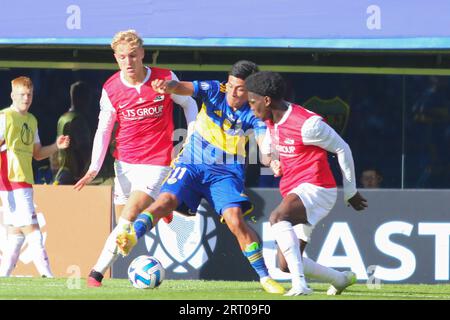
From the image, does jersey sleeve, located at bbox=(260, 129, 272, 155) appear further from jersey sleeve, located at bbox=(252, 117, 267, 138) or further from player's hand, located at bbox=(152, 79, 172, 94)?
player's hand, located at bbox=(152, 79, 172, 94)

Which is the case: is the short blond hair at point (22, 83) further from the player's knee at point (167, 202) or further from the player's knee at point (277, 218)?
the player's knee at point (277, 218)

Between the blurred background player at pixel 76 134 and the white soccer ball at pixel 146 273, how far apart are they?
15.4ft

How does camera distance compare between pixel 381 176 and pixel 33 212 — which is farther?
pixel 381 176

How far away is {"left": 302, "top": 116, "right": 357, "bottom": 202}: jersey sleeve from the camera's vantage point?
10750 mm

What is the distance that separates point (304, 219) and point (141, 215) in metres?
1.47

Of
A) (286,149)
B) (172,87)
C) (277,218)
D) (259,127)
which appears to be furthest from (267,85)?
(277,218)

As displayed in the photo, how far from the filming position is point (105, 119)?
40.0 feet

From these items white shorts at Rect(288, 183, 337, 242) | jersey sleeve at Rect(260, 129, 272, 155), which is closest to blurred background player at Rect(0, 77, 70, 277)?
jersey sleeve at Rect(260, 129, 272, 155)

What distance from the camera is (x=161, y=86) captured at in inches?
446

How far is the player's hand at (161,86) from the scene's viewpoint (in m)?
11.3

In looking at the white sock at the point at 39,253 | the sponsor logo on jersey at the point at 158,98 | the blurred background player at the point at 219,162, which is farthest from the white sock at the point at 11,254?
the blurred background player at the point at 219,162
